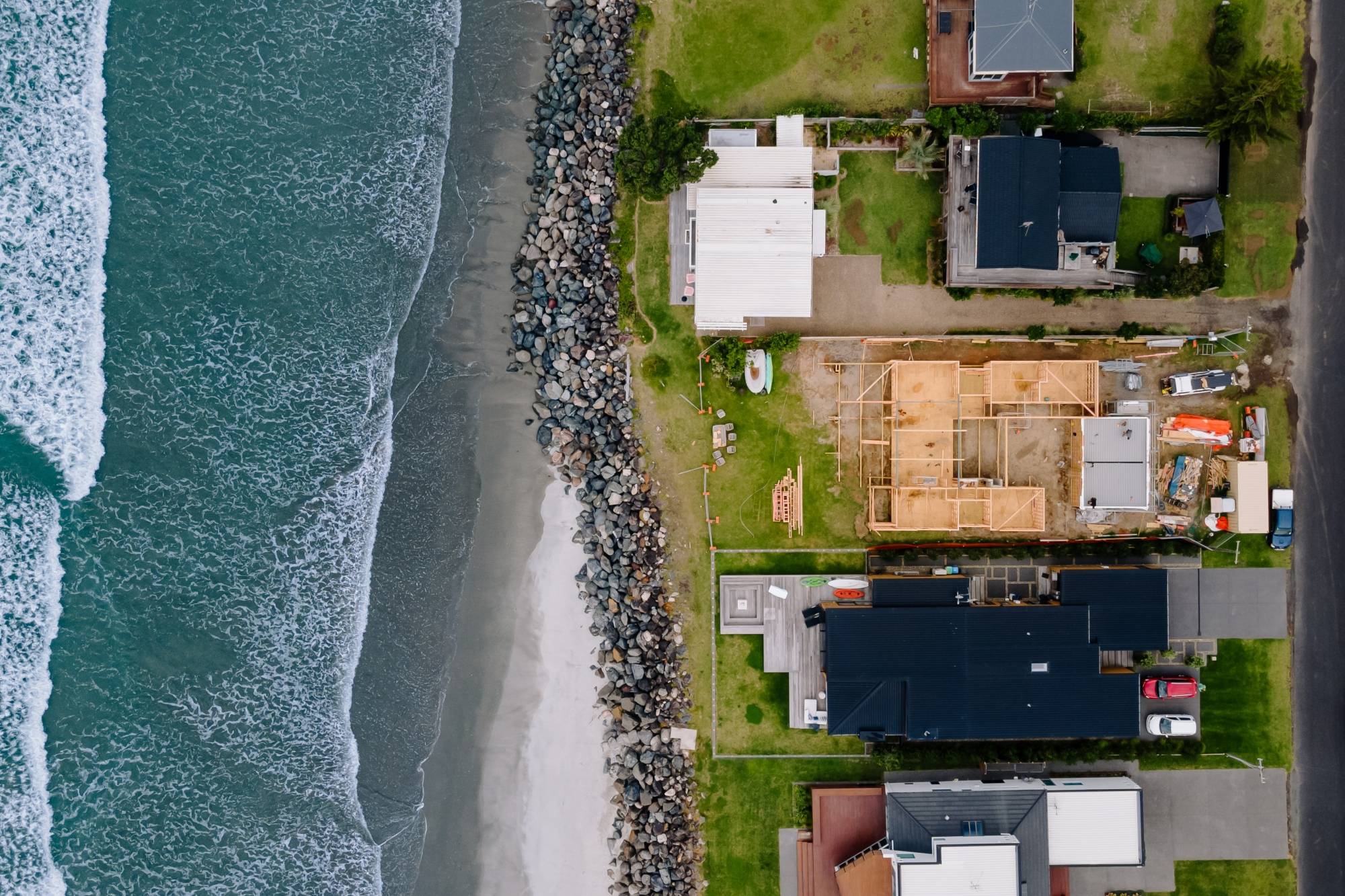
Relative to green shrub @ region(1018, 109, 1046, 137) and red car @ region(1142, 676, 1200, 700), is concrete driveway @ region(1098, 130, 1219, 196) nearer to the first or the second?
green shrub @ region(1018, 109, 1046, 137)

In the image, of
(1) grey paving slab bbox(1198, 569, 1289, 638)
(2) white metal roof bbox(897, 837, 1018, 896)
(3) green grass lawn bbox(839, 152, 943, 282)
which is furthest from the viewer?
(3) green grass lawn bbox(839, 152, 943, 282)

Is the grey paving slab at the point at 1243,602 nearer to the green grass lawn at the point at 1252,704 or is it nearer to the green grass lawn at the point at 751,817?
the green grass lawn at the point at 1252,704

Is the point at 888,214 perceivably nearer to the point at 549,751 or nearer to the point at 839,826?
the point at 839,826

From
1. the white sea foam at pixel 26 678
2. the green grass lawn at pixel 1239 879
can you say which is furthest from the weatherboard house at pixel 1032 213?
the white sea foam at pixel 26 678

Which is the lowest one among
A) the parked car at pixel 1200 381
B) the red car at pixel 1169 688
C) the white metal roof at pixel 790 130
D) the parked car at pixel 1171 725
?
the parked car at pixel 1171 725

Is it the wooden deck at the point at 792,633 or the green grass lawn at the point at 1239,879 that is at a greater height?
the wooden deck at the point at 792,633

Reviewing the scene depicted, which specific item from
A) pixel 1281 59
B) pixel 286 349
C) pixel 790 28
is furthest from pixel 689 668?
pixel 1281 59

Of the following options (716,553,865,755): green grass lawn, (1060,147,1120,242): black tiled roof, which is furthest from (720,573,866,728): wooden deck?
(1060,147,1120,242): black tiled roof
